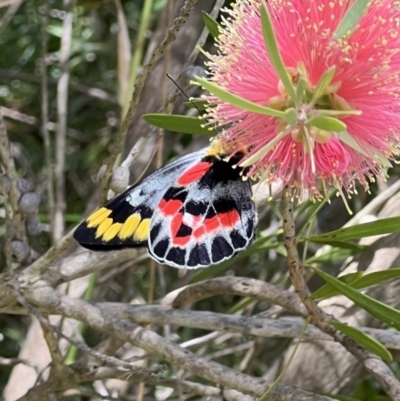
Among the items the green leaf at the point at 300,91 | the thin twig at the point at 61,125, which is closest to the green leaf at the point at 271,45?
the green leaf at the point at 300,91

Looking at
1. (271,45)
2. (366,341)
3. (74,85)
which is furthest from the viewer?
(74,85)

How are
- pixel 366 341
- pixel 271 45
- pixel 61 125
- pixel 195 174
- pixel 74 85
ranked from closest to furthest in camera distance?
1. pixel 271 45
2. pixel 366 341
3. pixel 195 174
4. pixel 61 125
5. pixel 74 85

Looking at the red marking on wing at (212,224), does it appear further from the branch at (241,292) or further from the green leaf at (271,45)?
the green leaf at (271,45)

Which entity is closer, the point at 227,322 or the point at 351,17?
the point at 351,17

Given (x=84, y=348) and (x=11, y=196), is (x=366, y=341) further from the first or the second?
(x=11, y=196)

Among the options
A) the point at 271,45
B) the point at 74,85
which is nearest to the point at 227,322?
the point at 271,45
